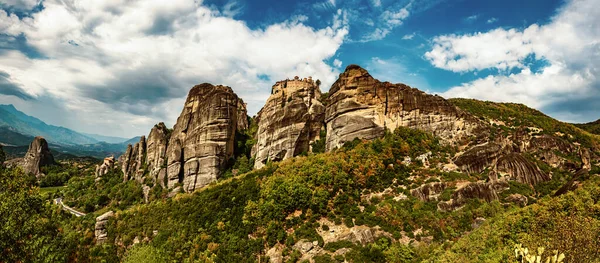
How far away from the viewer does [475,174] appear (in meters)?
39.7

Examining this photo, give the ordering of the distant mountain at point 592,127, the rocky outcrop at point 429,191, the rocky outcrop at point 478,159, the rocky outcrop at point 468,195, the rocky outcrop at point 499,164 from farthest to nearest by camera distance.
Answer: the distant mountain at point 592,127
the rocky outcrop at point 478,159
the rocky outcrop at point 499,164
the rocky outcrop at point 429,191
the rocky outcrop at point 468,195

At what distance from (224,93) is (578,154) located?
2603 inches

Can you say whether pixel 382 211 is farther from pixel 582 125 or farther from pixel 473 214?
pixel 582 125

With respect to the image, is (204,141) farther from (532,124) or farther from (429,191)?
(532,124)

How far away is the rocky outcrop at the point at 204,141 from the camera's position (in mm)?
51694

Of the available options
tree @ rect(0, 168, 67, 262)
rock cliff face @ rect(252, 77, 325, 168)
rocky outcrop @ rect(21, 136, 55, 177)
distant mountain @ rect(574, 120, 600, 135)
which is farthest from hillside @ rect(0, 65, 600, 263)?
rocky outcrop @ rect(21, 136, 55, 177)

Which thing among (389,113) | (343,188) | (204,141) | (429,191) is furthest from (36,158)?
(429,191)

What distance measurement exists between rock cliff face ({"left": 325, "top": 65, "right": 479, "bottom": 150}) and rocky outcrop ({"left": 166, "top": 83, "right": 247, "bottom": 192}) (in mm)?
20647

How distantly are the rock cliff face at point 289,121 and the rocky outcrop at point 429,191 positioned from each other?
2414cm

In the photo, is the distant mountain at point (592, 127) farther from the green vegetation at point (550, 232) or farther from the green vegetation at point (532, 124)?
the green vegetation at point (550, 232)

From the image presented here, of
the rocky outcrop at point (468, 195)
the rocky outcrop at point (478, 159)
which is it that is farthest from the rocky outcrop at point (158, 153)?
the rocky outcrop at point (478, 159)

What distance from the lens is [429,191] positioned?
3494 cm

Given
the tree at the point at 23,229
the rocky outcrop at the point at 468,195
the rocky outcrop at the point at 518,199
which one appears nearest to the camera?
the tree at the point at 23,229

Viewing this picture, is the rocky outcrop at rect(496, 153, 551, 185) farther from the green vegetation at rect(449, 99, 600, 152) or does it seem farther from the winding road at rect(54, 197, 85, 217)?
the winding road at rect(54, 197, 85, 217)
